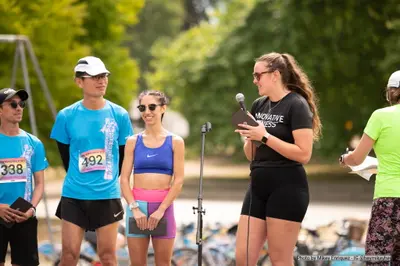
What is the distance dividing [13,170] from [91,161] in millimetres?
550

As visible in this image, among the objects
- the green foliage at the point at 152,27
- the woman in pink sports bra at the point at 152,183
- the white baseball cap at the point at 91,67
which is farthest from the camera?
the green foliage at the point at 152,27

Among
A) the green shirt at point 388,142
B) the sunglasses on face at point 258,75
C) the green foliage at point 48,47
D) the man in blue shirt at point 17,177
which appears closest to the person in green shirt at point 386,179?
the green shirt at point 388,142

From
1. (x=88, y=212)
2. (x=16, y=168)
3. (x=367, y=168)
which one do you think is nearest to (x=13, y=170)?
(x=16, y=168)

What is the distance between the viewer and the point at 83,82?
7.97 metres

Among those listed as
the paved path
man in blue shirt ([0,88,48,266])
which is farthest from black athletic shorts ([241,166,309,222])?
the paved path

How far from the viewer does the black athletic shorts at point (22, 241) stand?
305 inches

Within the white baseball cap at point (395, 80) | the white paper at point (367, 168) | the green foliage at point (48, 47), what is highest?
the green foliage at point (48, 47)

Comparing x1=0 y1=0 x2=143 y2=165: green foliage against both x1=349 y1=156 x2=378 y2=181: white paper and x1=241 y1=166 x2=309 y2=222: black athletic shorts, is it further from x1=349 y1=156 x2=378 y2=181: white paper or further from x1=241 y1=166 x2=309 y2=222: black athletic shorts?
x1=241 y1=166 x2=309 y2=222: black athletic shorts

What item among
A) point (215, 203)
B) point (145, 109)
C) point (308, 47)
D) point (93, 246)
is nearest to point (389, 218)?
point (145, 109)

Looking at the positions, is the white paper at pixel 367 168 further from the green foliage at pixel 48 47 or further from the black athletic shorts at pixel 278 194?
the green foliage at pixel 48 47

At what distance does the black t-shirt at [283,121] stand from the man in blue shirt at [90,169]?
1.28 meters

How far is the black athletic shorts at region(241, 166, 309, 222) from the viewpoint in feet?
22.9

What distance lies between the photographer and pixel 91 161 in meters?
7.84

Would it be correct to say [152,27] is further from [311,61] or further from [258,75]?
[258,75]
